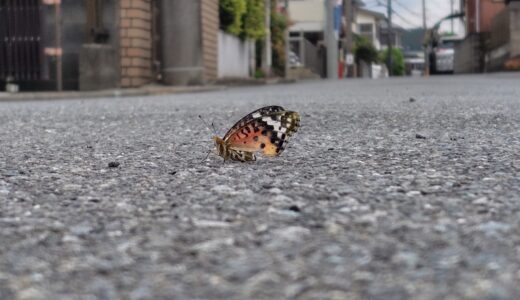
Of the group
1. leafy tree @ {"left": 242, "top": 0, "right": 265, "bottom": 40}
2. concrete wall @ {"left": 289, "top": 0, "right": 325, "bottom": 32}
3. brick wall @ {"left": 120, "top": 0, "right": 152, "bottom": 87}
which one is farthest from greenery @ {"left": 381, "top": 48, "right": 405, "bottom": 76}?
brick wall @ {"left": 120, "top": 0, "right": 152, "bottom": 87}

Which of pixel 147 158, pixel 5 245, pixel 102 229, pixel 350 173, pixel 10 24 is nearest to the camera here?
pixel 5 245

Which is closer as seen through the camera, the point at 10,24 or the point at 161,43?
the point at 10,24

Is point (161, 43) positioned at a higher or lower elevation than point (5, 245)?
higher

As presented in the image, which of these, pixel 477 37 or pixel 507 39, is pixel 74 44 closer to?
pixel 507 39

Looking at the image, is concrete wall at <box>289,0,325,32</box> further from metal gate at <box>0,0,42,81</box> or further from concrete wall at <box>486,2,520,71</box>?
metal gate at <box>0,0,42,81</box>

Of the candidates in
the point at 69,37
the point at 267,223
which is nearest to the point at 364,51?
the point at 69,37

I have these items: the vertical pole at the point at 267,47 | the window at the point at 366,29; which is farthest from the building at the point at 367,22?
the vertical pole at the point at 267,47

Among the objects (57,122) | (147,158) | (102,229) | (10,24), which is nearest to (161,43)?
(10,24)

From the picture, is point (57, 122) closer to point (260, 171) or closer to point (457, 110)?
point (457, 110)
